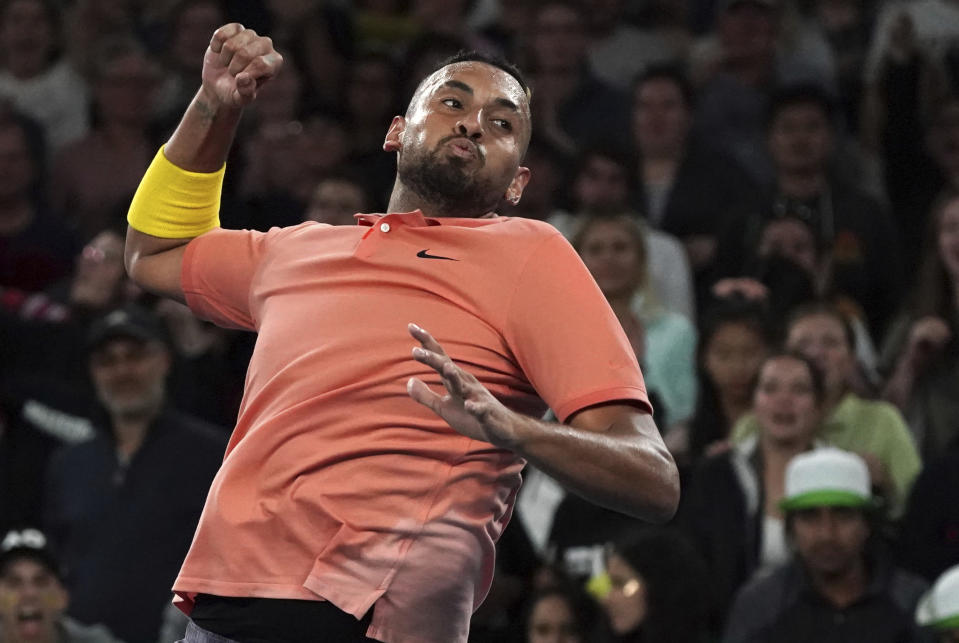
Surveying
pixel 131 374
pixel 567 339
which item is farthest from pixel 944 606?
pixel 131 374

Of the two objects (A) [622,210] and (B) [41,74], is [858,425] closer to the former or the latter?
(A) [622,210]

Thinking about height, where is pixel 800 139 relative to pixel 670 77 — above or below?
below

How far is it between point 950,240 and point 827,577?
5.99ft

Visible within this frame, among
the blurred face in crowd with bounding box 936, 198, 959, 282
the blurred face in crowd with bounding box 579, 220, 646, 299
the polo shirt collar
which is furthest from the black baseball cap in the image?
the polo shirt collar

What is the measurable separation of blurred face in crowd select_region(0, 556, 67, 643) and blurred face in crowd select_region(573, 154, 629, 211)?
2.81m

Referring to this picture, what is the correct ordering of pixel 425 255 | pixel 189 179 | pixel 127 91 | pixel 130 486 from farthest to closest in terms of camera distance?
1. pixel 127 91
2. pixel 130 486
3. pixel 189 179
4. pixel 425 255

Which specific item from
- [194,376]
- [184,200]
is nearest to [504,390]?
[184,200]

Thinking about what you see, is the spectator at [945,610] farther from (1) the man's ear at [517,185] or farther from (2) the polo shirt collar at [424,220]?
(2) the polo shirt collar at [424,220]

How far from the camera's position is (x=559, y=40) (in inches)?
337

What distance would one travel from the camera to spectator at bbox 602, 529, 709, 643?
5.65 meters

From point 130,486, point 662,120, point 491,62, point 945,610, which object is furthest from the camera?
point 662,120

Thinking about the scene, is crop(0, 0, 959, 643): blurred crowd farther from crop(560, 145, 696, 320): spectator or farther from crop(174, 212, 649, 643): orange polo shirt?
crop(174, 212, 649, 643): orange polo shirt

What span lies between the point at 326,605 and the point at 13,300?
4.90 metres

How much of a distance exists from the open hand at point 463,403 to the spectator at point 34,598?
353 cm
